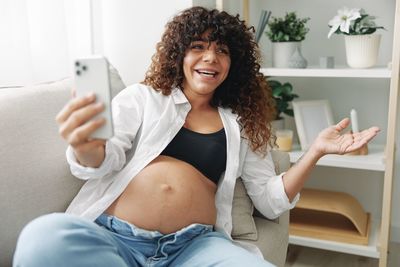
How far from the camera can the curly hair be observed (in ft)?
4.62

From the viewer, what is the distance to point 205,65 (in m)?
1.37

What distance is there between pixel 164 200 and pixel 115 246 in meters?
0.19

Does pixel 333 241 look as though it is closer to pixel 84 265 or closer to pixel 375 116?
pixel 375 116

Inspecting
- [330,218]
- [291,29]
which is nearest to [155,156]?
[291,29]

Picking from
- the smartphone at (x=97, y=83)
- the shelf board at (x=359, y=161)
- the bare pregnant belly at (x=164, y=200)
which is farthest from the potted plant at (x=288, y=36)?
the smartphone at (x=97, y=83)

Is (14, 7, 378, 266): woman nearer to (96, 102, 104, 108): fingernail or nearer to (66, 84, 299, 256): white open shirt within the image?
(66, 84, 299, 256): white open shirt

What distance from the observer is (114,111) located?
4.36 feet

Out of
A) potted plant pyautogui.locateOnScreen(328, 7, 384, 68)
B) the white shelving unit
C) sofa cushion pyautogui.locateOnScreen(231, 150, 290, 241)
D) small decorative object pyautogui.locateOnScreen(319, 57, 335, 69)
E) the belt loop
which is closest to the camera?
the belt loop

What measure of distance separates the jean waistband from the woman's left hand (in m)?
0.38

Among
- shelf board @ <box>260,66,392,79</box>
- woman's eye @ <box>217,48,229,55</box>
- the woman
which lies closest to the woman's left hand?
the woman

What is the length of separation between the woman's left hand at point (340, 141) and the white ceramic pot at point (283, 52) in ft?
2.21

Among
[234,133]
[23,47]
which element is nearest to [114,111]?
[234,133]

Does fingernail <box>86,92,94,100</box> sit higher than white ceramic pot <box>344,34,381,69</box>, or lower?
lower

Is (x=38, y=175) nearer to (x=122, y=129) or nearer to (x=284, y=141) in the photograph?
(x=122, y=129)
